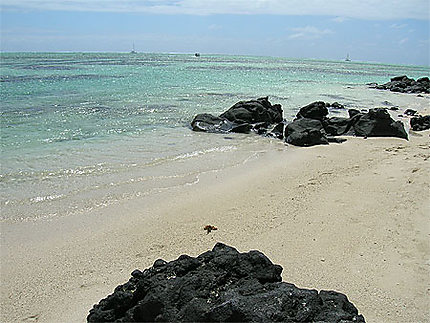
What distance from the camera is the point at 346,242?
5621 mm

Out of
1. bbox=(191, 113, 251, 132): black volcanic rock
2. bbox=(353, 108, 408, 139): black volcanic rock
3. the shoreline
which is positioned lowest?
the shoreline

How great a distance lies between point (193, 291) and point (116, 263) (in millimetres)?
2308

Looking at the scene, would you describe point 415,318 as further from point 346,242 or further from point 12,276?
point 12,276

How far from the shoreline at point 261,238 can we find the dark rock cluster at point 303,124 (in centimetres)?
399

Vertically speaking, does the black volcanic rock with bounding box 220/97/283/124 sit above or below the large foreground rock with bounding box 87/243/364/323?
below

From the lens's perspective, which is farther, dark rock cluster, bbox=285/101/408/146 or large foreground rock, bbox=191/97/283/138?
large foreground rock, bbox=191/97/283/138

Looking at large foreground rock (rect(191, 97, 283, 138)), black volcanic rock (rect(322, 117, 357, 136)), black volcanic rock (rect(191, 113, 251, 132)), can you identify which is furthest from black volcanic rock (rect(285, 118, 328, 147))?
black volcanic rock (rect(191, 113, 251, 132))

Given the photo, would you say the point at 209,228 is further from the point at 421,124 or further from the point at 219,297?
the point at 421,124

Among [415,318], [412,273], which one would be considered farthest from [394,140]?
[415,318]

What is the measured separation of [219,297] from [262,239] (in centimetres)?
278

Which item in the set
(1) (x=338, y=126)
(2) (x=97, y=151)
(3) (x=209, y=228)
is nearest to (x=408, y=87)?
(1) (x=338, y=126)

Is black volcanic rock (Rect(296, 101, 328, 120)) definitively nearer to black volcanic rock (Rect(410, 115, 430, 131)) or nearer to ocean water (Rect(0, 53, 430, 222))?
black volcanic rock (Rect(410, 115, 430, 131))

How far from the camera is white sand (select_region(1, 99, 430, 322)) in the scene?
440 cm

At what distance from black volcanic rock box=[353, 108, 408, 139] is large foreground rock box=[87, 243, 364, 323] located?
37.5ft
